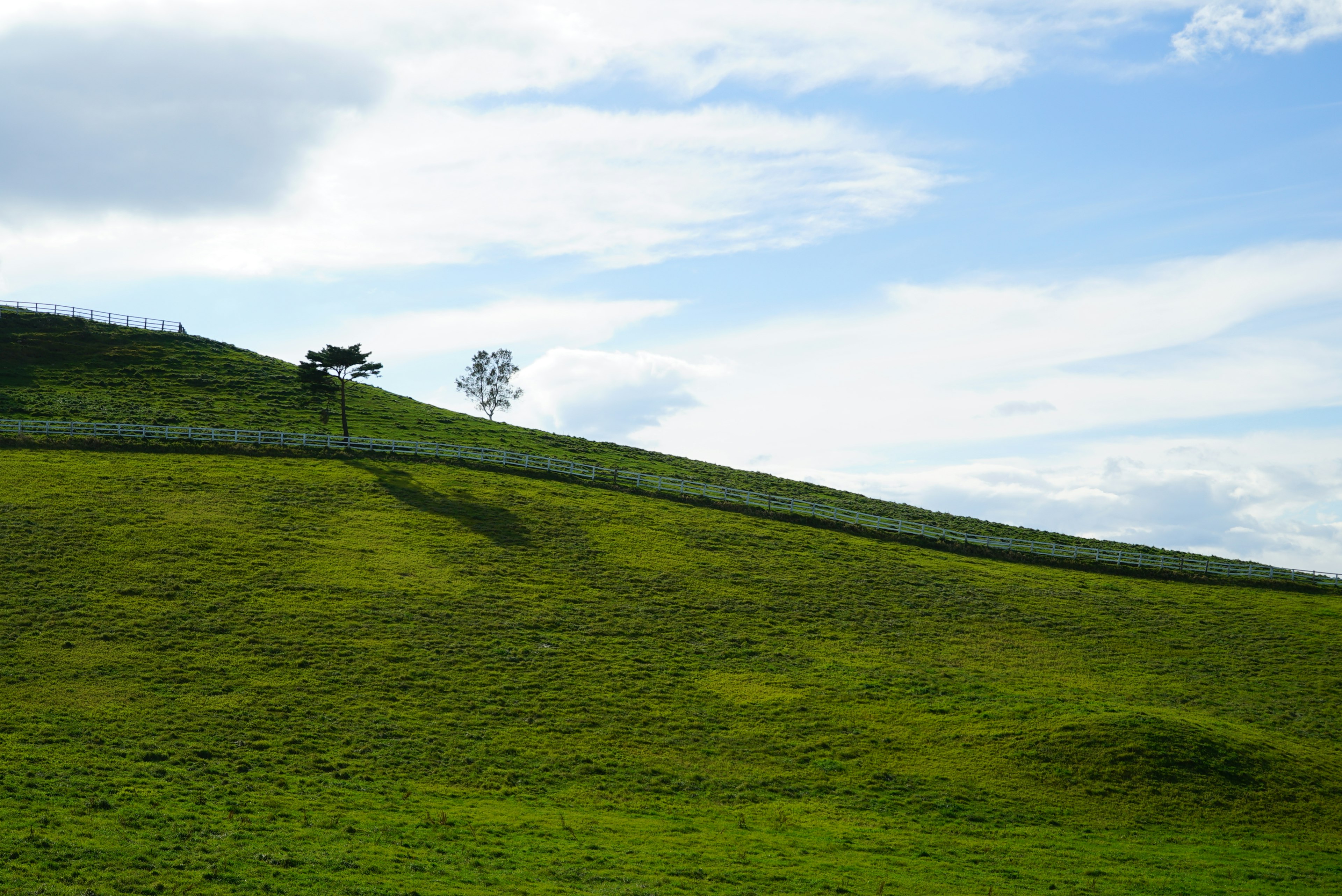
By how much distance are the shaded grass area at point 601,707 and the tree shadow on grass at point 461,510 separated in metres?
0.30

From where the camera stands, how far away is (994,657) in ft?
142

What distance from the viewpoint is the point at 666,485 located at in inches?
2712

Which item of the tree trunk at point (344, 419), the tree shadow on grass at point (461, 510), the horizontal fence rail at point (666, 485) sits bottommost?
the tree shadow on grass at point (461, 510)

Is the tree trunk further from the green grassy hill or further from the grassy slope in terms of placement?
the green grassy hill

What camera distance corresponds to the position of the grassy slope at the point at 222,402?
7625 centimetres

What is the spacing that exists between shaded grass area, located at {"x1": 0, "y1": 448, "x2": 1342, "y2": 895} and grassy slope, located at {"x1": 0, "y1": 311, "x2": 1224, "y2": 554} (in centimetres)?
1728

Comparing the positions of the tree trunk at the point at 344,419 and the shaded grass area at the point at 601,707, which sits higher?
the tree trunk at the point at 344,419

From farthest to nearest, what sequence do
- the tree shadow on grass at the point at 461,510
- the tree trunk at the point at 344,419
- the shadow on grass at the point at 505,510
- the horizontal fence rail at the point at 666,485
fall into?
the tree trunk at the point at 344,419
the horizontal fence rail at the point at 666,485
the shadow on grass at the point at 505,510
the tree shadow on grass at the point at 461,510

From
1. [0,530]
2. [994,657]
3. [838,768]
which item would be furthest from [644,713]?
[0,530]

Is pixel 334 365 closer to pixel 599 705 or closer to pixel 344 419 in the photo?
pixel 344 419

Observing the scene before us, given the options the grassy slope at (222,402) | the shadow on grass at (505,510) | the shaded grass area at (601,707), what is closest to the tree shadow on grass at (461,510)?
the shadow on grass at (505,510)

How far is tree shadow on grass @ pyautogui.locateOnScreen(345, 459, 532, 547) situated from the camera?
2140 inches

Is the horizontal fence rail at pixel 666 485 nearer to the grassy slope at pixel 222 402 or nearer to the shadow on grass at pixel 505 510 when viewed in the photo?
the shadow on grass at pixel 505 510

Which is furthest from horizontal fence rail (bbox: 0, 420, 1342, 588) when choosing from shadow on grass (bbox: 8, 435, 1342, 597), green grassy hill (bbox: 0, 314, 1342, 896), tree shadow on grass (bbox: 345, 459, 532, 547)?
tree shadow on grass (bbox: 345, 459, 532, 547)
